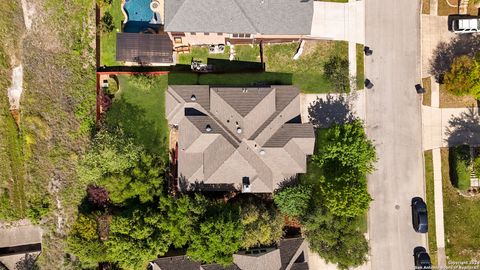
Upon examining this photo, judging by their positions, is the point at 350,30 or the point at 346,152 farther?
the point at 350,30

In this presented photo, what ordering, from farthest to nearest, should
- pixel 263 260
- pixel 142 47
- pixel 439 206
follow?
pixel 439 206, pixel 142 47, pixel 263 260

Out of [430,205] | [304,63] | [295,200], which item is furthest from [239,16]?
[430,205]

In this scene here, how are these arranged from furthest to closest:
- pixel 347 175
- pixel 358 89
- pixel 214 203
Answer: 1. pixel 358 89
2. pixel 214 203
3. pixel 347 175

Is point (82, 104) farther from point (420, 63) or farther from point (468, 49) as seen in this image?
point (468, 49)

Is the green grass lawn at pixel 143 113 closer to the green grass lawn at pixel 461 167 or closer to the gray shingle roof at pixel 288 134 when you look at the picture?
the gray shingle roof at pixel 288 134

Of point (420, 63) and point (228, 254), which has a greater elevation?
point (420, 63)

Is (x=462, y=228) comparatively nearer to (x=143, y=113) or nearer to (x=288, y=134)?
(x=288, y=134)

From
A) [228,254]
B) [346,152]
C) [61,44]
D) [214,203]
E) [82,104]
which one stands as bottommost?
[228,254]

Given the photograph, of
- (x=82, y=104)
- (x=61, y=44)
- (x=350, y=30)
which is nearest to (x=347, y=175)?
(x=350, y=30)
